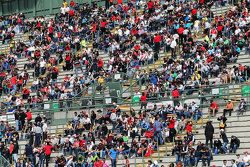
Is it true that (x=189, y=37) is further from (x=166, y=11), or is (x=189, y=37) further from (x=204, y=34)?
(x=166, y=11)

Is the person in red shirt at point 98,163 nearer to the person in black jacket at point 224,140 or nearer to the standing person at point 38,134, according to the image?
the standing person at point 38,134

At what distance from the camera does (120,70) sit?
4941cm

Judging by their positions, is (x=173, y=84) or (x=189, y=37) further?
(x=189, y=37)

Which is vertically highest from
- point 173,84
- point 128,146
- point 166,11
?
point 166,11

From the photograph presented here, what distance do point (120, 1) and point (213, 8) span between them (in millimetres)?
8606

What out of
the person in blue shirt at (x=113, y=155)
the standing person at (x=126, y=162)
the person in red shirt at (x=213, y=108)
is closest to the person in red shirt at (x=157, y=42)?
the person in red shirt at (x=213, y=108)

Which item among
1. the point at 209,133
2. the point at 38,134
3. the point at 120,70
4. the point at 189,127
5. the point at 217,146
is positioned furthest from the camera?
the point at 120,70

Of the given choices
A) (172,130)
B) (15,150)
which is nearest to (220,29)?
(172,130)

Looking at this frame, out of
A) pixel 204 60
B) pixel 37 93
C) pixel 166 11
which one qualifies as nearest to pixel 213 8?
pixel 166 11

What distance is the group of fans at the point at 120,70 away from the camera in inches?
1622

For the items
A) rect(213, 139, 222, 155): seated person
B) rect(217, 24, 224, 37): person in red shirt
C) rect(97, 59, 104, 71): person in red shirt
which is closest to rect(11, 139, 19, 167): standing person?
rect(97, 59, 104, 71): person in red shirt

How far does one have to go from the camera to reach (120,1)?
59188mm

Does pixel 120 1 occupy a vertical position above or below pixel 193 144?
above

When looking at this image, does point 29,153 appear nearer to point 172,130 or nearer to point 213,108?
point 172,130
